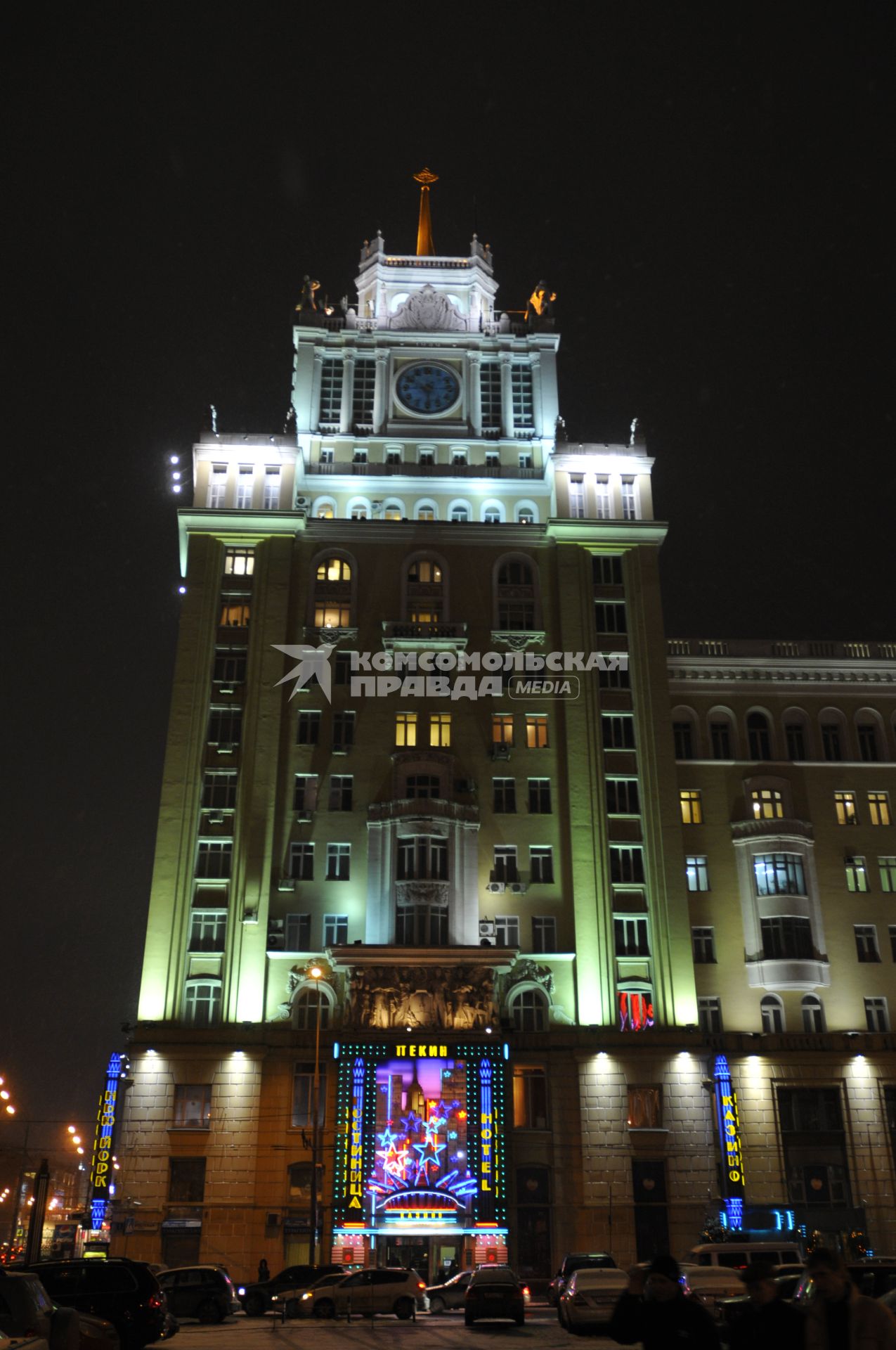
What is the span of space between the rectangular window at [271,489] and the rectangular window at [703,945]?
97.6 ft

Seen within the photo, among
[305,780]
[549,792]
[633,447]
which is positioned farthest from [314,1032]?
[633,447]

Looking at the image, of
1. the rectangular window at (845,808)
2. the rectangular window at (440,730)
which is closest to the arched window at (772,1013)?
the rectangular window at (845,808)

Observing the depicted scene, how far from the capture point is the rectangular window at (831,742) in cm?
6159

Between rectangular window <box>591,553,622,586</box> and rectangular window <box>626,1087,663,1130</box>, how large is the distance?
81.8 feet

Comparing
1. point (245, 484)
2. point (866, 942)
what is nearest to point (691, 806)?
point (866, 942)

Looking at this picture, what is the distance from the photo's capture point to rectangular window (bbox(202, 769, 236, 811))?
5684 centimetres

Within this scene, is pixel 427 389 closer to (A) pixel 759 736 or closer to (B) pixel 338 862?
(A) pixel 759 736

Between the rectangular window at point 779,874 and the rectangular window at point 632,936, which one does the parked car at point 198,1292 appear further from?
the rectangular window at point 779,874

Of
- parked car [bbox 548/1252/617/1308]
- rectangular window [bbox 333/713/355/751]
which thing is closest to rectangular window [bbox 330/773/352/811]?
rectangular window [bbox 333/713/355/751]

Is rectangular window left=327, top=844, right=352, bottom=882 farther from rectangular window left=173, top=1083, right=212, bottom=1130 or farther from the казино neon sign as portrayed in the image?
rectangular window left=173, top=1083, right=212, bottom=1130

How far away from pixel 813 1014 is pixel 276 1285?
27.7 metres

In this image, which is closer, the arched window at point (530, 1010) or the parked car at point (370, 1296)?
the parked car at point (370, 1296)

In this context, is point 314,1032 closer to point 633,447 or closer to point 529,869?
point 529,869

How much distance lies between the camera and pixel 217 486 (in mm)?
63875
